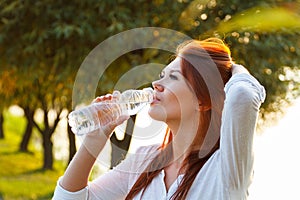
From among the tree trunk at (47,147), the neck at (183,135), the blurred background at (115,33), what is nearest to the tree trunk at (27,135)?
the tree trunk at (47,147)

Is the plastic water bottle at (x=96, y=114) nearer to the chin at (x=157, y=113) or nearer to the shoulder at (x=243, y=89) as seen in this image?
the chin at (x=157, y=113)

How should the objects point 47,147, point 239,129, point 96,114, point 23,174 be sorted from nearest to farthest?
point 239,129
point 96,114
point 47,147
point 23,174

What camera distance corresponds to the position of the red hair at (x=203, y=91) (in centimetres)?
186

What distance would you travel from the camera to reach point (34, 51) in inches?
232

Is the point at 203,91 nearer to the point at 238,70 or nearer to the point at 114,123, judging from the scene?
the point at 238,70

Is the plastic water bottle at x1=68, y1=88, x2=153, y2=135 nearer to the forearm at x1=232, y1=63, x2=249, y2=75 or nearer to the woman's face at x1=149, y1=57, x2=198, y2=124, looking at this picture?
the woman's face at x1=149, y1=57, x2=198, y2=124

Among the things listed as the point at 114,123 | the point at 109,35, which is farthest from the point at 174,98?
the point at 109,35

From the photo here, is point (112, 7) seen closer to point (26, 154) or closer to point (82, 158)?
point (82, 158)

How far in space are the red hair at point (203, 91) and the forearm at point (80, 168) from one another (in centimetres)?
15

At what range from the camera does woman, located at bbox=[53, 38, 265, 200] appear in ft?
5.90

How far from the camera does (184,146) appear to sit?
1.93m

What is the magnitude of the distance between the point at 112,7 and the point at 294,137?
2633 mm

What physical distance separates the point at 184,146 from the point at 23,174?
1046 centimetres

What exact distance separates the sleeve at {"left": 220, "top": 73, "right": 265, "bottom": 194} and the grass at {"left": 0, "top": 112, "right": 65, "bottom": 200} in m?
7.86
